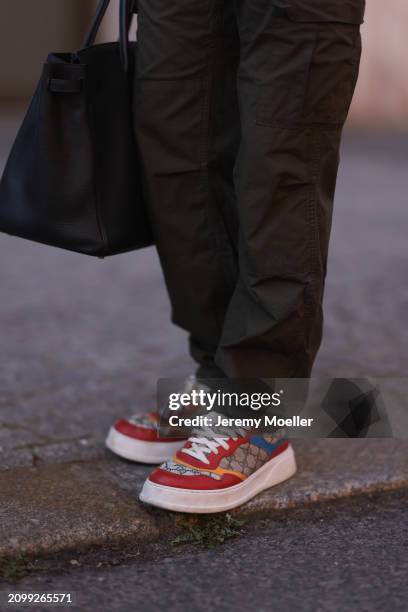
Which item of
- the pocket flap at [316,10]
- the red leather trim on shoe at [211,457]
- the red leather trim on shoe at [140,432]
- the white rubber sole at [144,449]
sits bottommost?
the white rubber sole at [144,449]

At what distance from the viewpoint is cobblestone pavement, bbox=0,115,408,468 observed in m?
1.81

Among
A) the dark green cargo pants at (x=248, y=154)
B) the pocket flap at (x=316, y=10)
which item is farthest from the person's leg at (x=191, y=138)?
the pocket flap at (x=316, y=10)

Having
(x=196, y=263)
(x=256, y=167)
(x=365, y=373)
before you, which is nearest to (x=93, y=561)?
(x=196, y=263)

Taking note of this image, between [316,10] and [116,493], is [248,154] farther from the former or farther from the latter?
[116,493]

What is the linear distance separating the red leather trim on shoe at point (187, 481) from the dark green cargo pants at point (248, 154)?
0.54 feet

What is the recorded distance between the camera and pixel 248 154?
1.36 metres

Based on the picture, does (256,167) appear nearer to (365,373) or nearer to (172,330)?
(365,373)

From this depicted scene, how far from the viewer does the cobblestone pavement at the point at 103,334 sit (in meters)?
1.81

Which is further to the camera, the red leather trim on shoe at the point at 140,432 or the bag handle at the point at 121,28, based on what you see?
the red leather trim on shoe at the point at 140,432

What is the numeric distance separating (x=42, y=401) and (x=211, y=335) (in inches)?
19.1

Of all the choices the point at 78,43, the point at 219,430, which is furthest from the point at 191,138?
the point at 78,43

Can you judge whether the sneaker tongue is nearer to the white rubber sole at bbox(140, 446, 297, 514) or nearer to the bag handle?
the white rubber sole at bbox(140, 446, 297, 514)

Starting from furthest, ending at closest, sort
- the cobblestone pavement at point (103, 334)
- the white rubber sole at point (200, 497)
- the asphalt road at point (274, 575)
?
the cobblestone pavement at point (103, 334) → the white rubber sole at point (200, 497) → the asphalt road at point (274, 575)

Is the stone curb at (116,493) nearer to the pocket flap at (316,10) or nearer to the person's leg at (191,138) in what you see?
the person's leg at (191,138)
